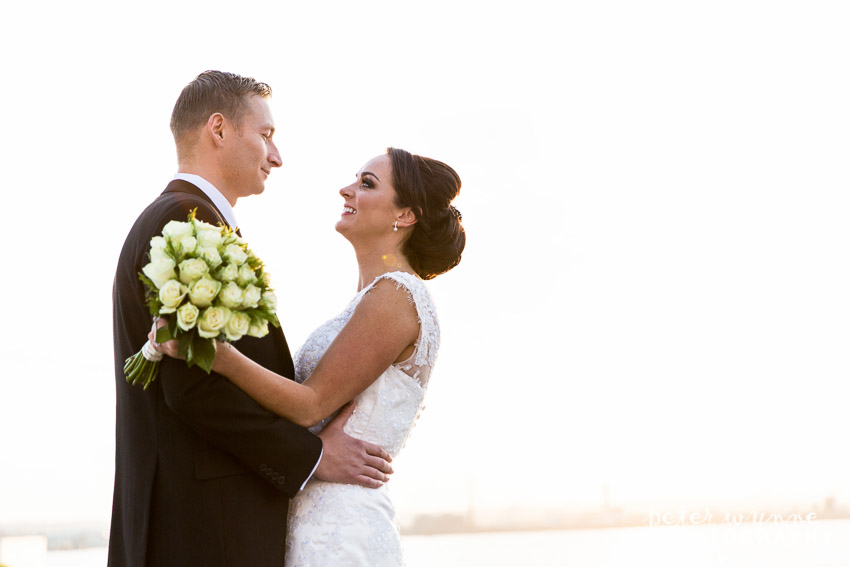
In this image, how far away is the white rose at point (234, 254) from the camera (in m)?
2.83

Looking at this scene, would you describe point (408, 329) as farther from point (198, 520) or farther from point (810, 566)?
point (810, 566)

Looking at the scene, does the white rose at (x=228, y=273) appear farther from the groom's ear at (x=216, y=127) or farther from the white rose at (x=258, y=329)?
the groom's ear at (x=216, y=127)

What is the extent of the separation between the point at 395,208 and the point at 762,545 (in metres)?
16.3

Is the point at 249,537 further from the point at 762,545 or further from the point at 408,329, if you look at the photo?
the point at 762,545

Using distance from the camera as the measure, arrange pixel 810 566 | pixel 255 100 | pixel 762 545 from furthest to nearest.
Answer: pixel 762 545, pixel 810 566, pixel 255 100

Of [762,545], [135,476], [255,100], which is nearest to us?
[135,476]

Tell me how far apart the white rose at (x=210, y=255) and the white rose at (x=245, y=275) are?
0.08m

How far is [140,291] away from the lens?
10.8 ft

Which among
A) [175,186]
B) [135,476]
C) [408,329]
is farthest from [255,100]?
[135,476]

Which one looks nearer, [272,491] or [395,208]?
[272,491]

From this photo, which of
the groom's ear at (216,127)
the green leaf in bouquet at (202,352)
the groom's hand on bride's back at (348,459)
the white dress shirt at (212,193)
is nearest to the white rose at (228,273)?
the green leaf in bouquet at (202,352)

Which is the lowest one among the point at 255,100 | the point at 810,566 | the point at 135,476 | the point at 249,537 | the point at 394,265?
the point at 810,566

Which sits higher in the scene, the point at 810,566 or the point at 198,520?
the point at 198,520

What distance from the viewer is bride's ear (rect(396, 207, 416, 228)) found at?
4340mm
